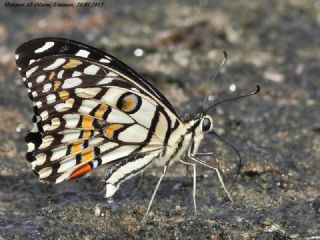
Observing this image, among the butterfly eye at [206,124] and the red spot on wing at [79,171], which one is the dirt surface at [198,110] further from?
the butterfly eye at [206,124]

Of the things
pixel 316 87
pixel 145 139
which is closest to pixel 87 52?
pixel 145 139

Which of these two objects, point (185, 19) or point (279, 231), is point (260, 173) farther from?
point (185, 19)

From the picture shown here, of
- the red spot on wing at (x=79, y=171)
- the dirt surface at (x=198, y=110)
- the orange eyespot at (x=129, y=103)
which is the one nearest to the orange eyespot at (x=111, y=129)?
the orange eyespot at (x=129, y=103)

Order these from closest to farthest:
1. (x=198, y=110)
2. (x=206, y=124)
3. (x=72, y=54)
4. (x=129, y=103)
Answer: (x=72, y=54) < (x=129, y=103) < (x=206, y=124) < (x=198, y=110)

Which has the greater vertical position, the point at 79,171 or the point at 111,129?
the point at 111,129

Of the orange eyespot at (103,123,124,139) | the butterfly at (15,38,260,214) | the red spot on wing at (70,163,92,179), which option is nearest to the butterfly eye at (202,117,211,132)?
the butterfly at (15,38,260,214)

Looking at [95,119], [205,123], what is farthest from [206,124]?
[95,119]

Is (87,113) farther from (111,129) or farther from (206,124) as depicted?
(206,124)

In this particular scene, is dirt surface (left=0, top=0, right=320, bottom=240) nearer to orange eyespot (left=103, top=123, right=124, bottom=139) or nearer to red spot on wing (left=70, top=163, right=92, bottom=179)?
red spot on wing (left=70, top=163, right=92, bottom=179)
